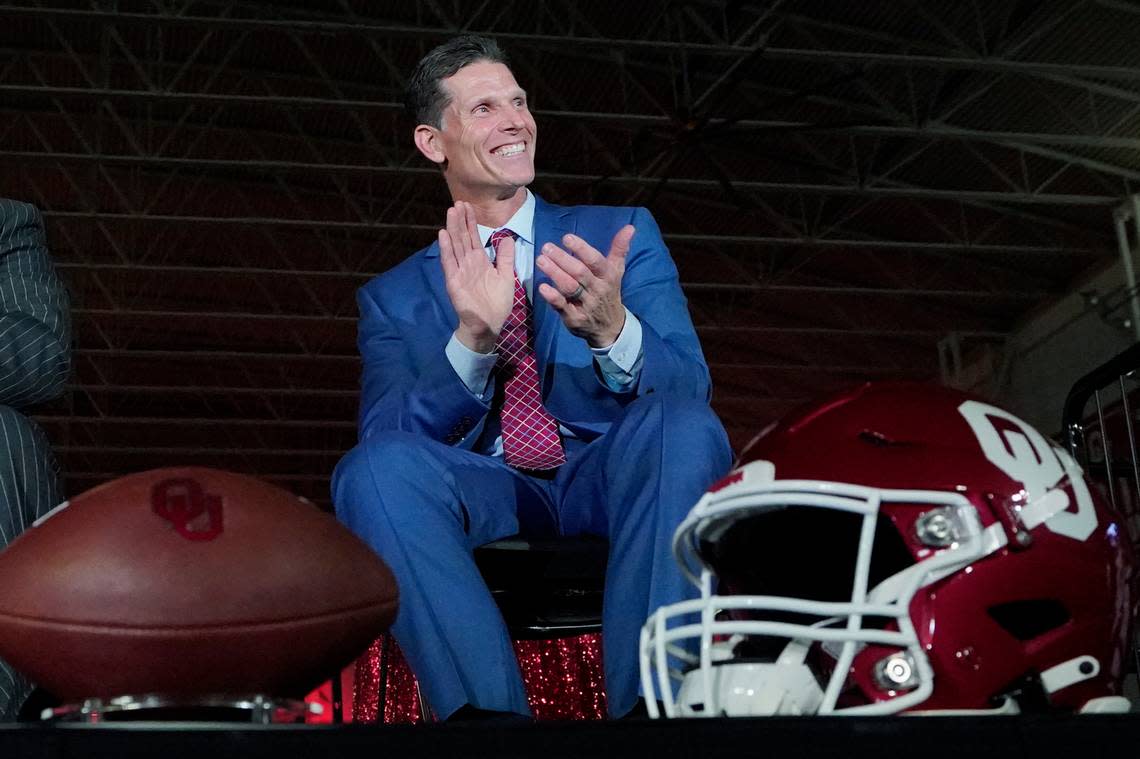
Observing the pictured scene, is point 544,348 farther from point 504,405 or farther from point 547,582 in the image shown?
point 547,582

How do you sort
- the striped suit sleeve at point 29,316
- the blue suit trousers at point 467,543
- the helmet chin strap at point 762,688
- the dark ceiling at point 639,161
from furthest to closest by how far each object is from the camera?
the dark ceiling at point 639,161
the striped suit sleeve at point 29,316
the blue suit trousers at point 467,543
the helmet chin strap at point 762,688

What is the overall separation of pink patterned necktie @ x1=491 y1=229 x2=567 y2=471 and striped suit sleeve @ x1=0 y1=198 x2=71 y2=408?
63cm

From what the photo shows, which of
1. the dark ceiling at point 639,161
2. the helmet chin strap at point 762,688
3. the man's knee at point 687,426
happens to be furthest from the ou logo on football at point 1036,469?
the dark ceiling at point 639,161

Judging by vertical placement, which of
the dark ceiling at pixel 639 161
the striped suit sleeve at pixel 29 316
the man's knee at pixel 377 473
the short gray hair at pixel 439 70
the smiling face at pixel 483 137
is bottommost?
the man's knee at pixel 377 473

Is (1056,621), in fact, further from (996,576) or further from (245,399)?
(245,399)

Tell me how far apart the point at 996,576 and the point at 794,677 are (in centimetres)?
21

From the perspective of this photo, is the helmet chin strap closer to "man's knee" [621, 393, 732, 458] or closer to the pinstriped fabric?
"man's knee" [621, 393, 732, 458]

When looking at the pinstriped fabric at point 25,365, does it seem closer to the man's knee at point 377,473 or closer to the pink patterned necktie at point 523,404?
the man's knee at point 377,473

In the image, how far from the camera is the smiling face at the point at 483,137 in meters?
2.23

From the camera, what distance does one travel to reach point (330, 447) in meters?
16.2

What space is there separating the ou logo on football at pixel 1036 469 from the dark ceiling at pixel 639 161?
19.9 ft

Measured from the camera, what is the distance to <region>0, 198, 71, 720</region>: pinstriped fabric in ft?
6.00

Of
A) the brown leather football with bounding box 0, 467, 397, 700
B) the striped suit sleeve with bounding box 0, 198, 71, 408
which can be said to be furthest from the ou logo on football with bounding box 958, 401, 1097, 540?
the striped suit sleeve with bounding box 0, 198, 71, 408

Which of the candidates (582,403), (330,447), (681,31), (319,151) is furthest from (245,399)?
(582,403)
